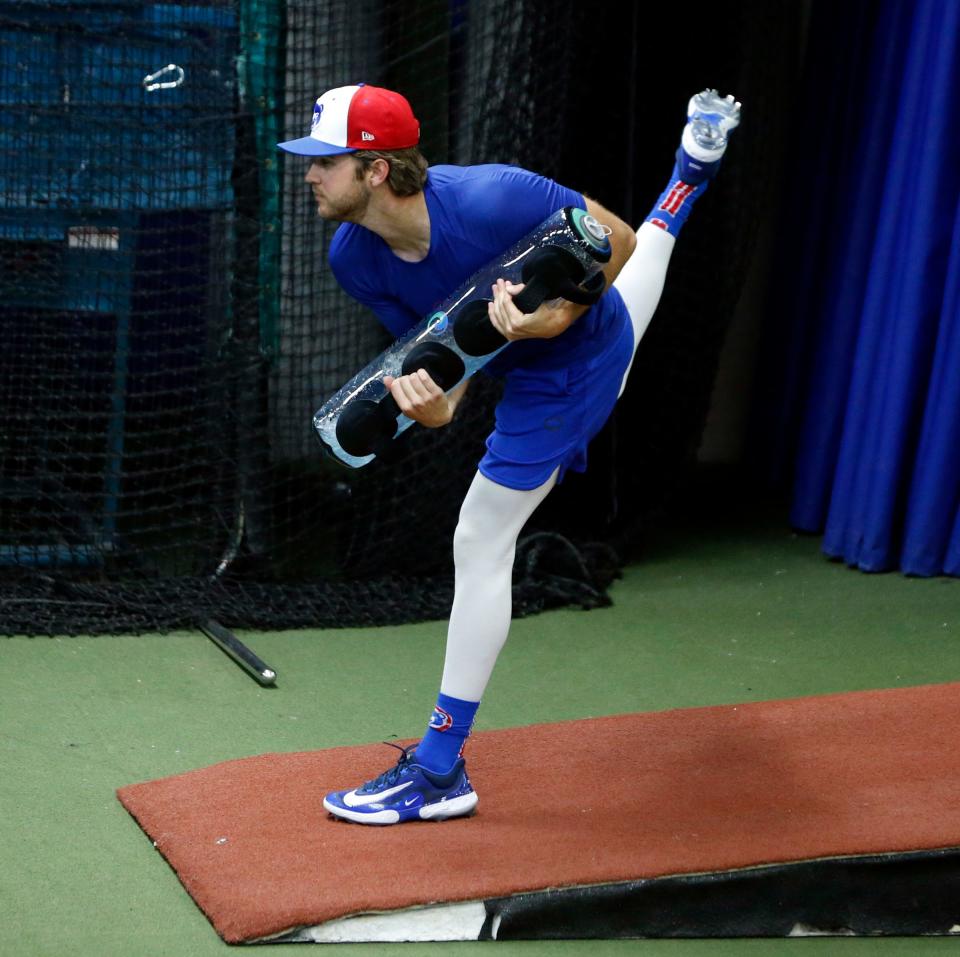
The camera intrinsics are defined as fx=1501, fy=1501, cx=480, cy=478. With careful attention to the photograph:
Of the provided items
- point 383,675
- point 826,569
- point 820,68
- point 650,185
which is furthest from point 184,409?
point 820,68

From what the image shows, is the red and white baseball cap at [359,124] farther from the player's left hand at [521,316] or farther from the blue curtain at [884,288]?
the blue curtain at [884,288]

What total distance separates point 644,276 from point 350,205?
75 centimetres

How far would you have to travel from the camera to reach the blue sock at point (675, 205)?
10.1 feet

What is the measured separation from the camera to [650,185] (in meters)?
4.25

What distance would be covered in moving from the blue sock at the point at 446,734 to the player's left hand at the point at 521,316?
64 centimetres

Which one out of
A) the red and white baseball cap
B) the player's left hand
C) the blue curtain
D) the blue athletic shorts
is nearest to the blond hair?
the red and white baseball cap

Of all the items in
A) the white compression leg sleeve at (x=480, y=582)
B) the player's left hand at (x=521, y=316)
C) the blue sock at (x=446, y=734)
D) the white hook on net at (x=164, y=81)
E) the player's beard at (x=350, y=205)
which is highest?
the white hook on net at (x=164, y=81)

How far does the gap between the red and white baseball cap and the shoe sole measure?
1.08m

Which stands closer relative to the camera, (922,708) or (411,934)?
(411,934)

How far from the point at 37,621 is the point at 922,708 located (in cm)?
198

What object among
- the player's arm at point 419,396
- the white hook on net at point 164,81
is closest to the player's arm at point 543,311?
the player's arm at point 419,396

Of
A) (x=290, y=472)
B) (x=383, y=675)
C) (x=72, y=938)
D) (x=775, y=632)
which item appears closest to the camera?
(x=72, y=938)

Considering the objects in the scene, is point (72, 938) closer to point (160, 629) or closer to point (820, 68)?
point (160, 629)

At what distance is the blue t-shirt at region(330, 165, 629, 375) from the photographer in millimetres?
2445
